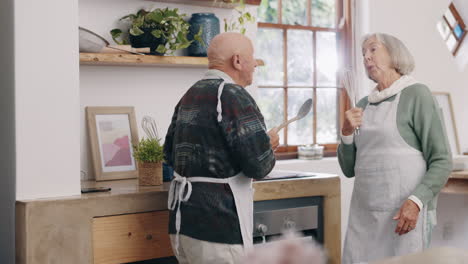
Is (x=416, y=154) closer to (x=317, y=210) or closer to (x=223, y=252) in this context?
(x=317, y=210)

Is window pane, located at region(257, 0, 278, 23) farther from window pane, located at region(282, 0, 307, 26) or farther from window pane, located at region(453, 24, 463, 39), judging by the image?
window pane, located at region(453, 24, 463, 39)

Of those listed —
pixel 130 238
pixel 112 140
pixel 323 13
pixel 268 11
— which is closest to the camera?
pixel 130 238

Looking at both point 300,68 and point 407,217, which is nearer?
point 407,217

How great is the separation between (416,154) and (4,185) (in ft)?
5.51

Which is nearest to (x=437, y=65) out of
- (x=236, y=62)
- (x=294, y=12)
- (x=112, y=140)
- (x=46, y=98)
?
(x=294, y=12)

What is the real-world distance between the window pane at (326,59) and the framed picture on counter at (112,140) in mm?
1767

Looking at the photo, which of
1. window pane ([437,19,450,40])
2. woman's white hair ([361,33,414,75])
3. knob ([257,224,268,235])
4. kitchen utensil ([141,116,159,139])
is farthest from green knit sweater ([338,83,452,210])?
window pane ([437,19,450,40])

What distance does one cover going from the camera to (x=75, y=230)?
7.06 feet

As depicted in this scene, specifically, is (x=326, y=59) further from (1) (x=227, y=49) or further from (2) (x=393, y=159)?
(1) (x=227, y=49)

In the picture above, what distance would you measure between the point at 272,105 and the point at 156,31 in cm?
143

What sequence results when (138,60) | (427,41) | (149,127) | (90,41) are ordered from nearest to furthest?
(90,41)
(138,60)
(149,127)
(427,41)

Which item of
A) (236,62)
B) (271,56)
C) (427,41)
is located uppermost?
(427,41)

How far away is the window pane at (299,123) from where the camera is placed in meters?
4.12

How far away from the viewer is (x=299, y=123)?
4195 millimetres
